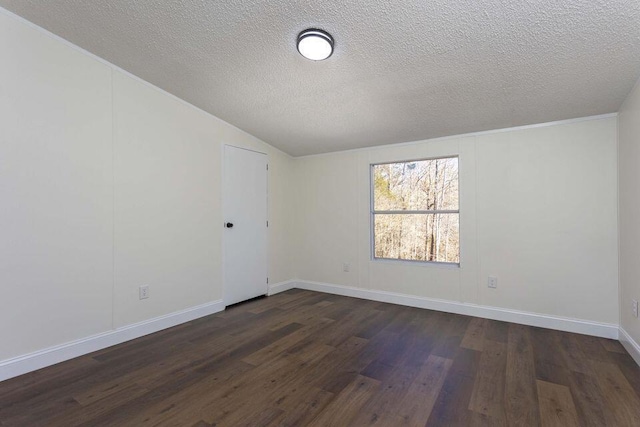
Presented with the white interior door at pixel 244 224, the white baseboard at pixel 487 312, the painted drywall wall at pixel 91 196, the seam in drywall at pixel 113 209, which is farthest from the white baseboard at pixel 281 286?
the seam in drywall at pixel 113 209

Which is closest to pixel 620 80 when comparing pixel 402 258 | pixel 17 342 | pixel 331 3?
pixel 331 3

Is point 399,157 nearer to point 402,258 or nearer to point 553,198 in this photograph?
point 402,258

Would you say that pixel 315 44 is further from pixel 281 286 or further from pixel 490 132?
pixel 281 286

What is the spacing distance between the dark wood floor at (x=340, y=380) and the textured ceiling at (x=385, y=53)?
2149 mm

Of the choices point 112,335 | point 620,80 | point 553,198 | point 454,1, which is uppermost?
point 454,1

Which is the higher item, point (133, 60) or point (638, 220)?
point (133, 60)

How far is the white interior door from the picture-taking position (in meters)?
3.85

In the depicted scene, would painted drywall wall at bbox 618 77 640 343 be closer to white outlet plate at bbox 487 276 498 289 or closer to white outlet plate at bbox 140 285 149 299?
white outlet plate at bbox 487 276 498 289

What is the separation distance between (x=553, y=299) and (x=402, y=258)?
1585 mm

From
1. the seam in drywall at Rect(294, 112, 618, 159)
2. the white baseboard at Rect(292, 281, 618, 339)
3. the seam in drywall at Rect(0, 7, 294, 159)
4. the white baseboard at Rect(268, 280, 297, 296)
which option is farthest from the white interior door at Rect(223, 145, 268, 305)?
the seam in drywall at Rect(294, 112, 618, 159)

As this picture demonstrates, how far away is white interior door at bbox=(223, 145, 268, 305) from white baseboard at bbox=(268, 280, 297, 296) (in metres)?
0.13

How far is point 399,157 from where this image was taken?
3.95m

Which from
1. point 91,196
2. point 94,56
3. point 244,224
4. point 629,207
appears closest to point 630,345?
point 629,207

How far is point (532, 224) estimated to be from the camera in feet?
10.3
